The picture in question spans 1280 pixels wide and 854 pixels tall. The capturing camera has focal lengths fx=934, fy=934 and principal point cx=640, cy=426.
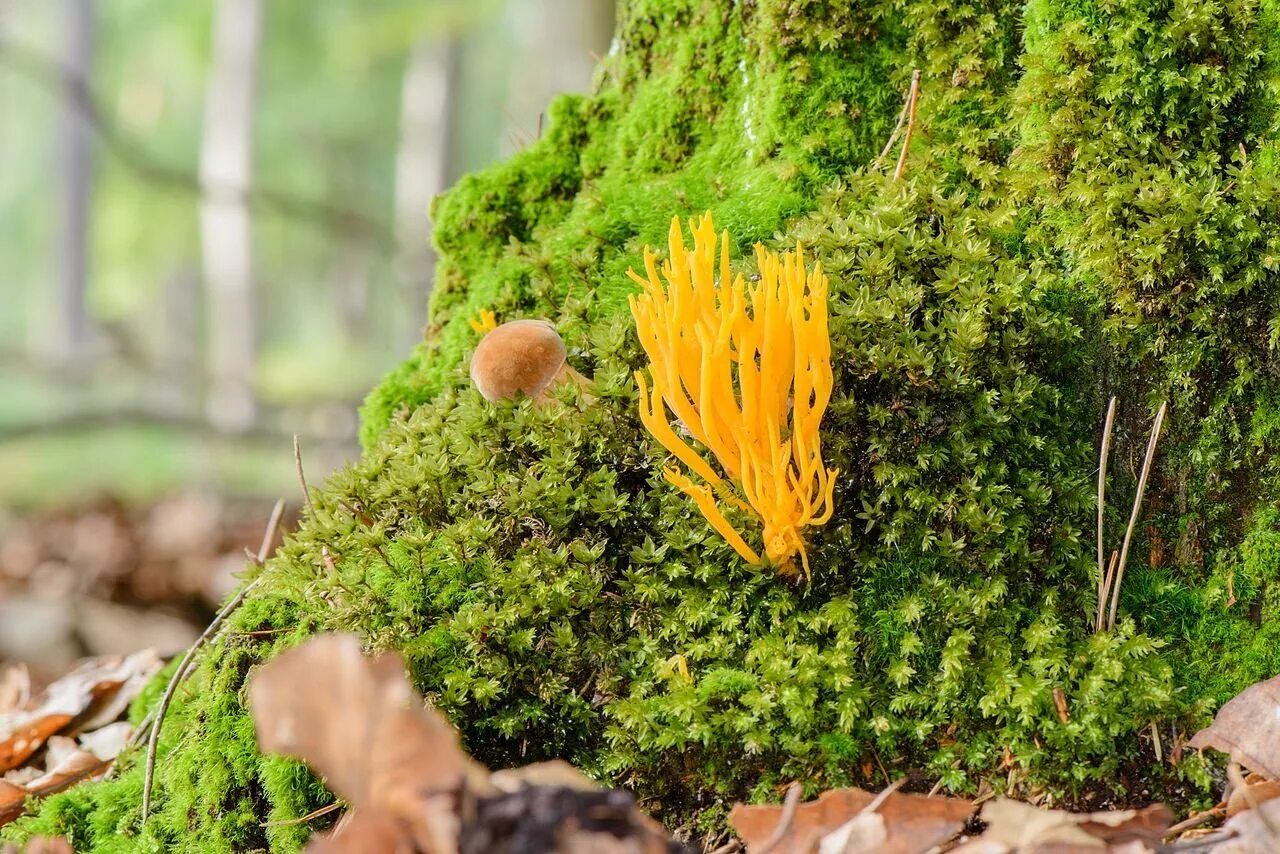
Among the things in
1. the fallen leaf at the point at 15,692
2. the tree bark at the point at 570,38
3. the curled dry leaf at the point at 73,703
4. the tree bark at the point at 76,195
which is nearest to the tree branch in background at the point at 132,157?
the tree bark at the point at 570,38

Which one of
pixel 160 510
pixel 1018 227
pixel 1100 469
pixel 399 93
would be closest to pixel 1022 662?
pixel 1100 469

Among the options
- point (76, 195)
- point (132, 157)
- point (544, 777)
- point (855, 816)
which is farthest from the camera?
point (76, 195)

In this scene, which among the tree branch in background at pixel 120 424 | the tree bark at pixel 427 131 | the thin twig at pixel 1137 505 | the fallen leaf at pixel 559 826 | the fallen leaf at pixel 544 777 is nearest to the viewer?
the fallen leaf at pixel 559 826

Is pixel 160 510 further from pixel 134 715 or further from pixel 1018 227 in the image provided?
pixel 1018 227

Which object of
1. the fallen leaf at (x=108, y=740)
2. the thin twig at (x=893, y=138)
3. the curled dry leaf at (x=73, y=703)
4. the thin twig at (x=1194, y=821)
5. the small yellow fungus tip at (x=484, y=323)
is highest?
the thin twig at (x=893, y=138)

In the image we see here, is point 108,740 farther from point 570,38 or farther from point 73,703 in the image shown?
point 570,38

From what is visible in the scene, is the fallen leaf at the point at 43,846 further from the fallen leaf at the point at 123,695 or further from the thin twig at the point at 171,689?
the fallen leaf at the point at 123,695

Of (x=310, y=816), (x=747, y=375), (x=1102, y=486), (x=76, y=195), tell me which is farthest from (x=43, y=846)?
(x=76, y=195)

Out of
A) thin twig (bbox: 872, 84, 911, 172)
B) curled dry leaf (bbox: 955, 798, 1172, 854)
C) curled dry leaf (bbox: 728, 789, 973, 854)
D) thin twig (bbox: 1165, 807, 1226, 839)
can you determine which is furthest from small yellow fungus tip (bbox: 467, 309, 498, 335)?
thin twig (bbox: 1165, 807, 1226, 839)
